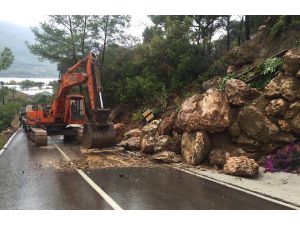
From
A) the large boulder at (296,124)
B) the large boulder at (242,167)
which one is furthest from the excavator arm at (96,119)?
the large boulder at (296,124)

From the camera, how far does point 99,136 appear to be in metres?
17.0

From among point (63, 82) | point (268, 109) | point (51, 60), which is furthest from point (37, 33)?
point (268, 109)

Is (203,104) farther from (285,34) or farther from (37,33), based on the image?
(37,33)

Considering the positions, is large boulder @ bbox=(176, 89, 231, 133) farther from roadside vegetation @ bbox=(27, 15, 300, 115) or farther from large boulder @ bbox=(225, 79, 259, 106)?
roadside vegetation @ bbox=(27, 15, 300, 115)

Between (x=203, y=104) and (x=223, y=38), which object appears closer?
(x=203, y=104)

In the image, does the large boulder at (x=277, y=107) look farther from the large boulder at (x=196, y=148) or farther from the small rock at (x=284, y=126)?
the large boulder at (x=196, y=148)

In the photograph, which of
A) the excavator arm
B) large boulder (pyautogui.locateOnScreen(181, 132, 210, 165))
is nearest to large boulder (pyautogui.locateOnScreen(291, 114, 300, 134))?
large boulder (pyautogui.locateOnScreen(181, 132, 210, 165))

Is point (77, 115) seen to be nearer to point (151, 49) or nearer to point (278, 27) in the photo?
point (151, 49)

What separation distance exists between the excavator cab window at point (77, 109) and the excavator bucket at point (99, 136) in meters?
4.45

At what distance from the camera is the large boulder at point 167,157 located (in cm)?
1377

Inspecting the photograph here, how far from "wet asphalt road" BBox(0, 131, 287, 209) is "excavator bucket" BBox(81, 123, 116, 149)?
361cm

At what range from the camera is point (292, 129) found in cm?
1231

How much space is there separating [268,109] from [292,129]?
3.55 ft

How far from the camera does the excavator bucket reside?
16891 mm
